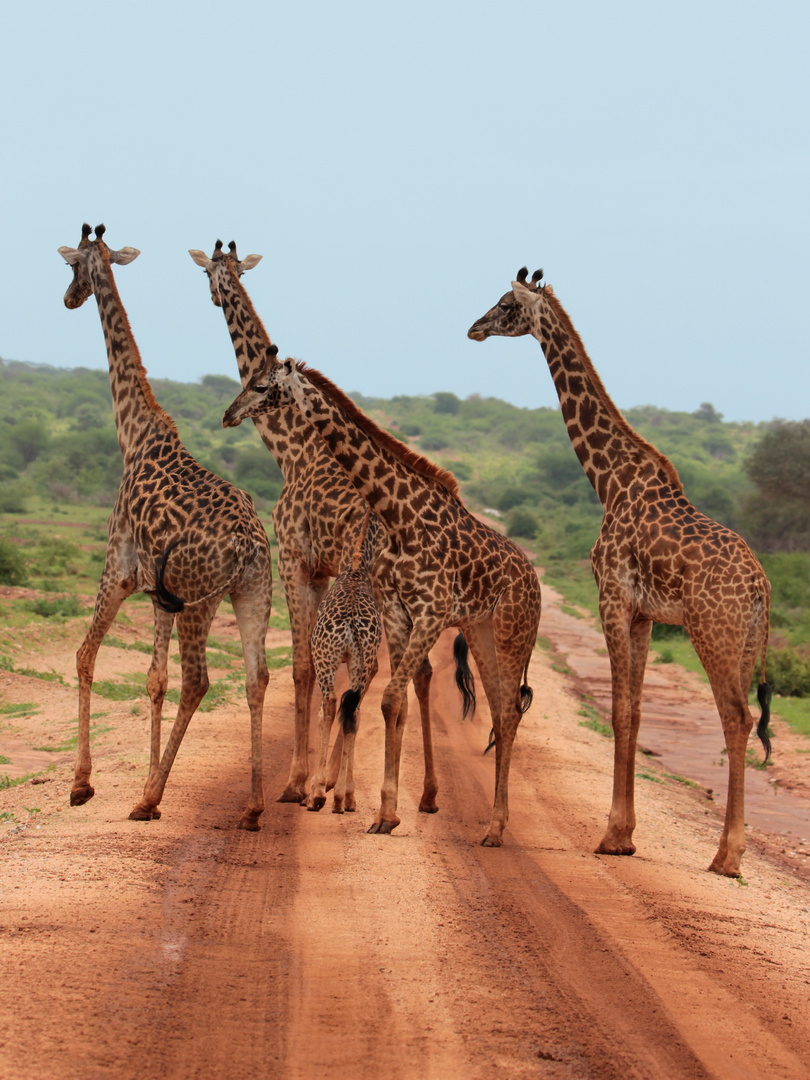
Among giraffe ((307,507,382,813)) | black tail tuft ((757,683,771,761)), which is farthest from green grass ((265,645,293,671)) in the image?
black tail tuft ((757,683,771,761))

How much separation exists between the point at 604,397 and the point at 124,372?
4.23 metres

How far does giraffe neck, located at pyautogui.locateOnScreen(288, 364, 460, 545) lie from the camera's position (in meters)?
7.84

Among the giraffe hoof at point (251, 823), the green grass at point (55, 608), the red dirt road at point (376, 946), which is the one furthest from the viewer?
the green grass at point (55, 608)

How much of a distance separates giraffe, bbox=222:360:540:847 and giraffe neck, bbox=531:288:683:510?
1.12 meters

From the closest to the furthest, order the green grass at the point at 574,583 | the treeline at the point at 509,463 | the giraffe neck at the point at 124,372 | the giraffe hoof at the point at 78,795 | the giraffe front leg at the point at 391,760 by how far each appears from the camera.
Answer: the giraffe front leg at the point at 391,760 → the giraffe hoof at the point at 78,795 → the giraffe neck at the point at 124,372 → the green grass at the point at 574,583 → the treeline at the point at 509,463

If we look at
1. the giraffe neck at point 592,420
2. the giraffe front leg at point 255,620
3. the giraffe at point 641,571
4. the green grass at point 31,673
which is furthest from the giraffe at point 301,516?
the green grass at point 31,673

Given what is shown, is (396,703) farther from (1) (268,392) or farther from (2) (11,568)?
(2) (11,568)

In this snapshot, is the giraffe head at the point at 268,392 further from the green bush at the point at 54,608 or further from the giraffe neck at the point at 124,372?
the green bush at the point at 54,608

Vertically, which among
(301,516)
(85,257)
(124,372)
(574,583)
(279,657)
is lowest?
(574,583)

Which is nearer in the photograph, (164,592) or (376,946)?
(376,946)

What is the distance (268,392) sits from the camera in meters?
7.86

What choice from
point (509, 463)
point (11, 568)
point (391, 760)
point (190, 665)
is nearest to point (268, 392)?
point (190, 665)

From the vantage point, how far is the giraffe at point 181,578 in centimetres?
768

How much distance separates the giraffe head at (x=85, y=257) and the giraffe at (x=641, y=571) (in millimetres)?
3391
